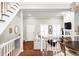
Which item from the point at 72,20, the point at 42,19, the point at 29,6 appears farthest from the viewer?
the point at 42,19

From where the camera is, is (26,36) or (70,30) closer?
(70,30)

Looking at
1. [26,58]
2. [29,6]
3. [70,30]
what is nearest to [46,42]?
[70,30]

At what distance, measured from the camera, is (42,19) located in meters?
8.59

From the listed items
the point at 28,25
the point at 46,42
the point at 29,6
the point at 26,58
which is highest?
the point at 29,6

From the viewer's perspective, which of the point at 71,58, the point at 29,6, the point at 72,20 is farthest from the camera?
the point at 72,20

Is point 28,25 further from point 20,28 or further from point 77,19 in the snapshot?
point 77,19

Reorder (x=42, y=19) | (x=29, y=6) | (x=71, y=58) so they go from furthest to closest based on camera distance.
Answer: (x=42, y=19)
(x=29, y=6)
(x=71, y=58)

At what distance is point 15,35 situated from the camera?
525cm

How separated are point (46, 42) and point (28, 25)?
412 cm

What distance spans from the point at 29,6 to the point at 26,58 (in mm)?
4490

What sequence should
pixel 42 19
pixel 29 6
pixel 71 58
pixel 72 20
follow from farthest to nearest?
1. pixel 42 19
2. pixel 72 20
3. pixel 29 6
4. pixel 71 58

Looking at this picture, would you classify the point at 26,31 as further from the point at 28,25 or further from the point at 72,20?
the point at 72,20

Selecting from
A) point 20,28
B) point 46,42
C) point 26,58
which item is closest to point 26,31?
point 20,28

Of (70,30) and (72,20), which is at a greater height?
(72,20)
